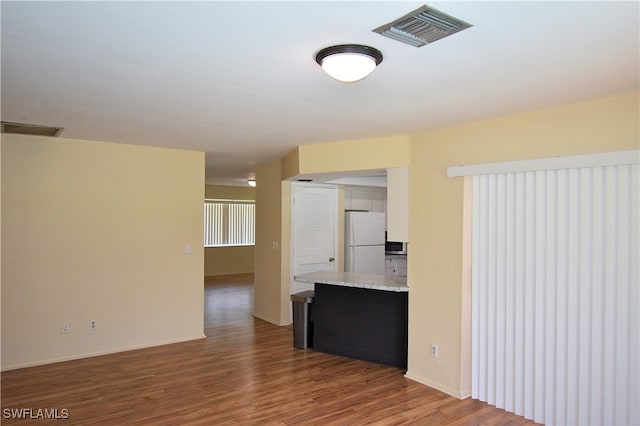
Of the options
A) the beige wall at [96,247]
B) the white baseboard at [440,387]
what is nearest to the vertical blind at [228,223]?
the beige wall at [96,247]

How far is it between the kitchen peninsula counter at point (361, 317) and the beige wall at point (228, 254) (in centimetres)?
672

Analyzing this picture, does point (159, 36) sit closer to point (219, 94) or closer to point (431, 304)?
point (219, 94)

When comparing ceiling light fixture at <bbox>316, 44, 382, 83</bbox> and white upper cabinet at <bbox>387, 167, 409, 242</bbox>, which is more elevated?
ceiling light fixture at <bbox>316, 44, 382, 83</bbox>

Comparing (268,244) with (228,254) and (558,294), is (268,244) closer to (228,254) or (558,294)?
(558,294)

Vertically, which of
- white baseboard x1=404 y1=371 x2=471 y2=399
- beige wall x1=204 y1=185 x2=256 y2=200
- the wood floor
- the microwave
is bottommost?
the wood floor

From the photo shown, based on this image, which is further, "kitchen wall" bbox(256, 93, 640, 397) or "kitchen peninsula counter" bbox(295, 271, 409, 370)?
"kitchen peninsula counter" bbox(295, 271, 409, 370)

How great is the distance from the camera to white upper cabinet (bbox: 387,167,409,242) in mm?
4234

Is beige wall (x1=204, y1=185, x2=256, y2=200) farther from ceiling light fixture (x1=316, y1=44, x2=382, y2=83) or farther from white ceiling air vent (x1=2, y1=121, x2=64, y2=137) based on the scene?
ceiling light fixture (x1=316, y1=44, x2=382, y2=83)

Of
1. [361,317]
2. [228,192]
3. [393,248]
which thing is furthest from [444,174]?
[228,192]

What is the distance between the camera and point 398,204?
4.29 metres

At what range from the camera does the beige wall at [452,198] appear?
304 cm

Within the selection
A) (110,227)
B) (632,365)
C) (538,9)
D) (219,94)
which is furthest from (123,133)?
(632,365)

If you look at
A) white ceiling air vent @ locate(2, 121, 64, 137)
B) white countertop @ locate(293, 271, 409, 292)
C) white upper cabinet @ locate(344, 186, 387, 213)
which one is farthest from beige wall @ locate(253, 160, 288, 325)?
white ceiling air vent @ locate(2, 121, 64, 137)

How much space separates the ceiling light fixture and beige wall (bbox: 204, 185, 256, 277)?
930 cm
